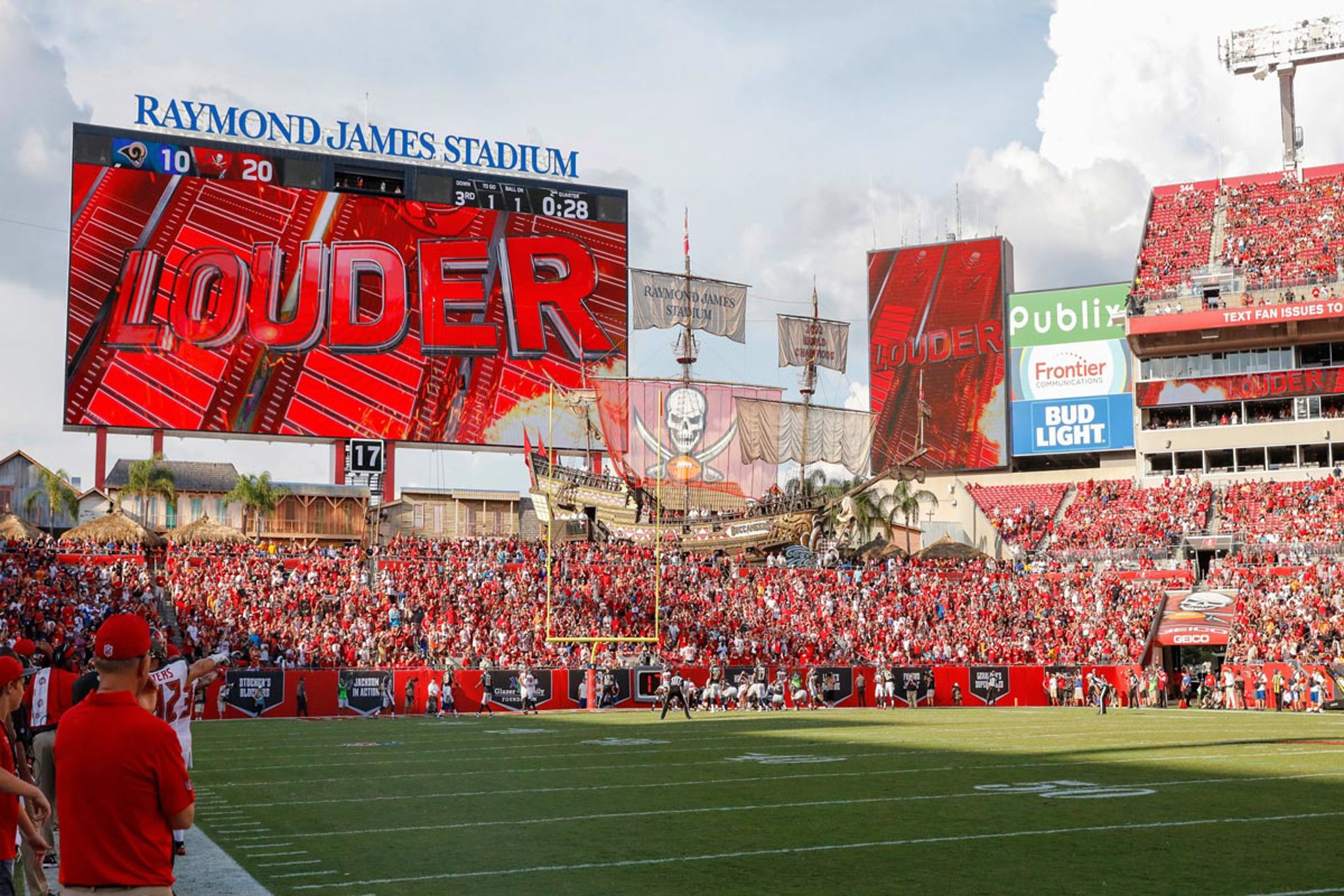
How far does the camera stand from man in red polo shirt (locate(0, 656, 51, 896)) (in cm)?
639

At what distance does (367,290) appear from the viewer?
204 ft

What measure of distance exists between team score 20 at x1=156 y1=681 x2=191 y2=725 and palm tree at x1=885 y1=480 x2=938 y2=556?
52962 millimetres

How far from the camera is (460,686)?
3681cm

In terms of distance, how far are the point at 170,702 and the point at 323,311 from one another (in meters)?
52.5

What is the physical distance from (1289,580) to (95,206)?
46.9 m

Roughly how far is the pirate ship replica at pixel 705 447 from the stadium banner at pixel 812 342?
0.08m

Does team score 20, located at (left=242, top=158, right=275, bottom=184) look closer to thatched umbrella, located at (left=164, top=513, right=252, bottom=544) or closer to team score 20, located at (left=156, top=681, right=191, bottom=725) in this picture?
thatched umbrella, located at (left=164, top=513, right=252, bottom=544)

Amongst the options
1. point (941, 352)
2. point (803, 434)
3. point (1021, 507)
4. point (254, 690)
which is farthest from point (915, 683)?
point (941, 352)

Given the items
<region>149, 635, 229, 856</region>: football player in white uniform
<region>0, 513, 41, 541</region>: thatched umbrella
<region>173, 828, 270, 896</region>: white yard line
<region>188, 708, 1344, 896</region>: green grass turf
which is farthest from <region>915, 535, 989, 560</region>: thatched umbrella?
<region>149, 635, 229, 856</region>: football player in white uniform

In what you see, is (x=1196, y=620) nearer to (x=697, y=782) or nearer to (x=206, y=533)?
(x=697, y=782)

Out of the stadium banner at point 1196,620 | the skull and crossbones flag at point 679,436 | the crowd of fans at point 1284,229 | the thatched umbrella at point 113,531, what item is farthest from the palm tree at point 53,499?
the crowd of fans at point 1284,229

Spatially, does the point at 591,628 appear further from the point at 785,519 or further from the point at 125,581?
the point at 785,519

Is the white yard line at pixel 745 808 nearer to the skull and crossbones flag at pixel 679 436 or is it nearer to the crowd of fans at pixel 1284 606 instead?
the crowd of fans at pixel 1284 606

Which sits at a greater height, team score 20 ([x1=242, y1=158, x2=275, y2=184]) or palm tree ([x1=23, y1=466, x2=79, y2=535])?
team score 20 ([x1=242, y1=158, x2=275, y2=184])
